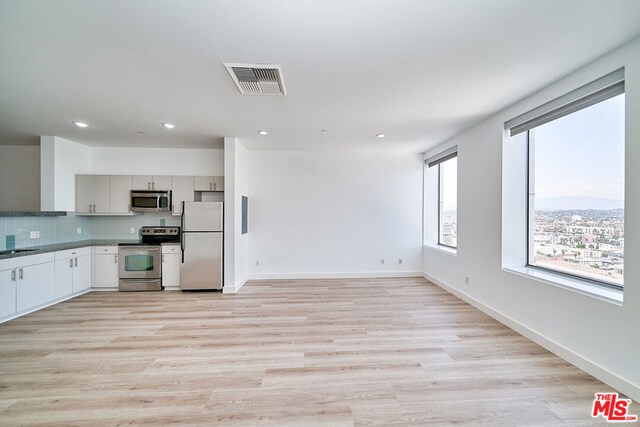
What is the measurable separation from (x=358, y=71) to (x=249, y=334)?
10.2ft

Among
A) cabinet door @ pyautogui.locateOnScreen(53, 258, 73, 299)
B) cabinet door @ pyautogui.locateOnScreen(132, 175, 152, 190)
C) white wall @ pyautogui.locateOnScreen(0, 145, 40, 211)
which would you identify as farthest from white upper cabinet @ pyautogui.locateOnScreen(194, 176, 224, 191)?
white wall @ pyautogui.locateOnScreen(0, 145, 40, 211)

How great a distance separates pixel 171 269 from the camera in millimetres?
4844

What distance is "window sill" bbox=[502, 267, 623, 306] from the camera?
2.24 m

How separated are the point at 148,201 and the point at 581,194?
20.9ft

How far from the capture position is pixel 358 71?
2434 millimetres

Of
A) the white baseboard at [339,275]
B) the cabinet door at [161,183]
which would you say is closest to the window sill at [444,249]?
the white baseboard at [339,275]

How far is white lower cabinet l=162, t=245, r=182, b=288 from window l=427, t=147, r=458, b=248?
203 inches

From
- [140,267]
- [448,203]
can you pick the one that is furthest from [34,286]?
[448,203]

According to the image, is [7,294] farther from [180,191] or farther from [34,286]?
[180,191]

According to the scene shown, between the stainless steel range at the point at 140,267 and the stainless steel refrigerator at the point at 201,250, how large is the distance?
1.82 feet

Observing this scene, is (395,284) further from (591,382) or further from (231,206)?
(231,206)

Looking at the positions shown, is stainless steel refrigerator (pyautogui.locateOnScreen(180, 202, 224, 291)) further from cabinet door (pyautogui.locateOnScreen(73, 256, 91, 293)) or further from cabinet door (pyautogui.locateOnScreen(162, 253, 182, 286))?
cabinet door (pyautogui.locateOnScreen(73, 256, 91, 293))

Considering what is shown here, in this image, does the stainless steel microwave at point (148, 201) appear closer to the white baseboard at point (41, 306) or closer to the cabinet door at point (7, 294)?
the white baseboard at point (41, 306)

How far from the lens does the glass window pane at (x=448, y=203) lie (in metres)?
4.85
